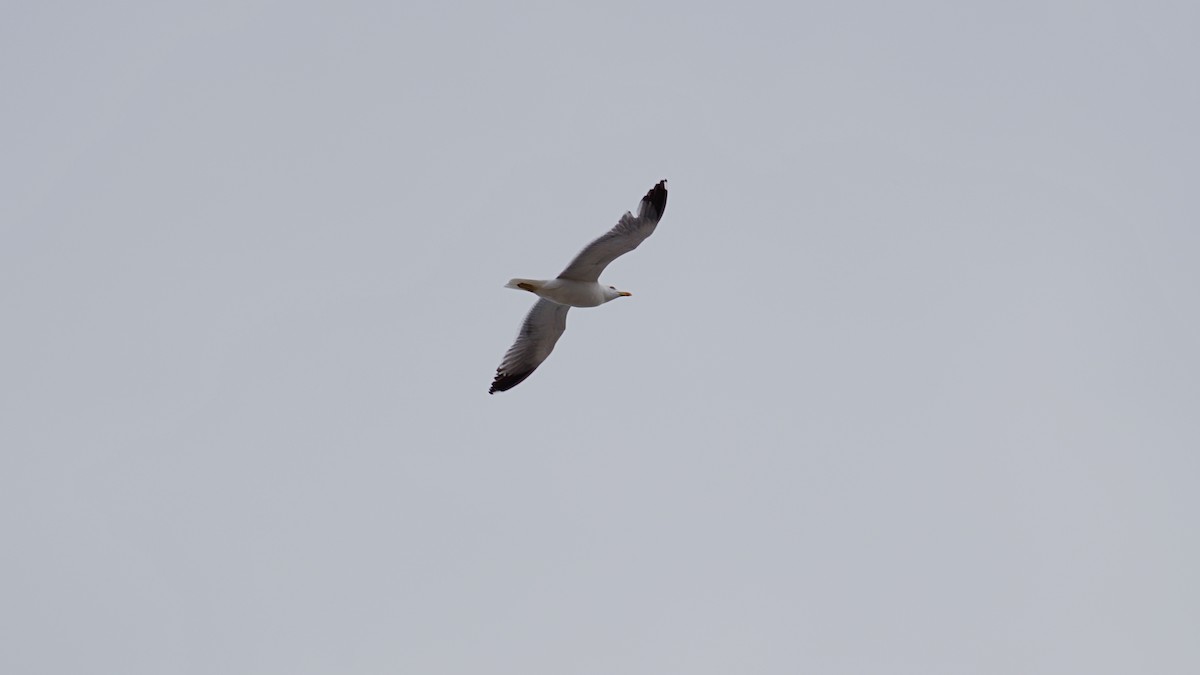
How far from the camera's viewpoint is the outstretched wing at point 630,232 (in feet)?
57.7

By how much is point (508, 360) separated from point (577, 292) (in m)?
2.05

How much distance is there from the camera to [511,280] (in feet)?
61.7

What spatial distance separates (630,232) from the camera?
1770 centimetres

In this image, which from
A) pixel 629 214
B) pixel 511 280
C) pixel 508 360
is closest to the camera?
pixel 629 214

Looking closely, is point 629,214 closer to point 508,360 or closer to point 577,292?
point 577,292

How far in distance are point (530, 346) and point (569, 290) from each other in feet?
6.01

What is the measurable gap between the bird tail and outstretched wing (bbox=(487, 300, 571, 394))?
4.18 ft

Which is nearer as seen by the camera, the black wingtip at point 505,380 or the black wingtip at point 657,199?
the black wingtip at point 657,199

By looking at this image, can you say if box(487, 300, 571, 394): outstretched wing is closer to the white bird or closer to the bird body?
the white bird

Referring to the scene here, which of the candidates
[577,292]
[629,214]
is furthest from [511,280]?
[629,214]

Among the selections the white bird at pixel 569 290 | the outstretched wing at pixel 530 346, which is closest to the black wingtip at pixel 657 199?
the white bird at pixel 569 290

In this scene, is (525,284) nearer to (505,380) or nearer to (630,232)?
(630,232)

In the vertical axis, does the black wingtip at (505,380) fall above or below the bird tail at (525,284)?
below

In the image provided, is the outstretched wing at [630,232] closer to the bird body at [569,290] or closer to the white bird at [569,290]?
the white bird at [569,290]
